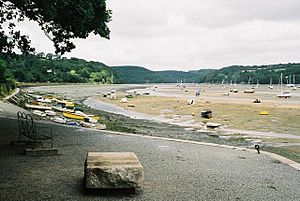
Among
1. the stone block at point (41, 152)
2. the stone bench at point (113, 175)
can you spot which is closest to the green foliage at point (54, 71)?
the stone block at point (41, 152)

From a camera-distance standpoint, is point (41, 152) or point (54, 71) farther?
point (54, 71)

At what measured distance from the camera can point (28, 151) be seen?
11500 millimetres

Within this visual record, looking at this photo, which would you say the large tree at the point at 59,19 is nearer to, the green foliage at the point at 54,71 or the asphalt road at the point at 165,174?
the asphalt road at the point at 165,174

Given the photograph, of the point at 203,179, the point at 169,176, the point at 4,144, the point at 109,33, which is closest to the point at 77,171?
the point at 169,176

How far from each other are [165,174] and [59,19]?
24.0 feet

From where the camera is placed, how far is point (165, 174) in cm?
970

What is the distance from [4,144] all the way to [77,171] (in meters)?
4.89

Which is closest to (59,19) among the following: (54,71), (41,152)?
(41,152)

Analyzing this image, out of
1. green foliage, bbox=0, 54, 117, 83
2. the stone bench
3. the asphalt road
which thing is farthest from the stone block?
green foliage, bbox=0, 54, 117, 83

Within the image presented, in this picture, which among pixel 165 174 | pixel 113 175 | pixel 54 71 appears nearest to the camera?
pixel 113 175

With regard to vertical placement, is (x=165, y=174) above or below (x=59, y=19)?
below

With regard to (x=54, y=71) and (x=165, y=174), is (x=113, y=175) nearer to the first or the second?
(x=165, y=174)

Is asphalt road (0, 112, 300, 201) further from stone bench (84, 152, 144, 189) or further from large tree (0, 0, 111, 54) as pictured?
large tree (0, 0, 111, 54)

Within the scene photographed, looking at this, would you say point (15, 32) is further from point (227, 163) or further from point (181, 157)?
point (227, 163)
